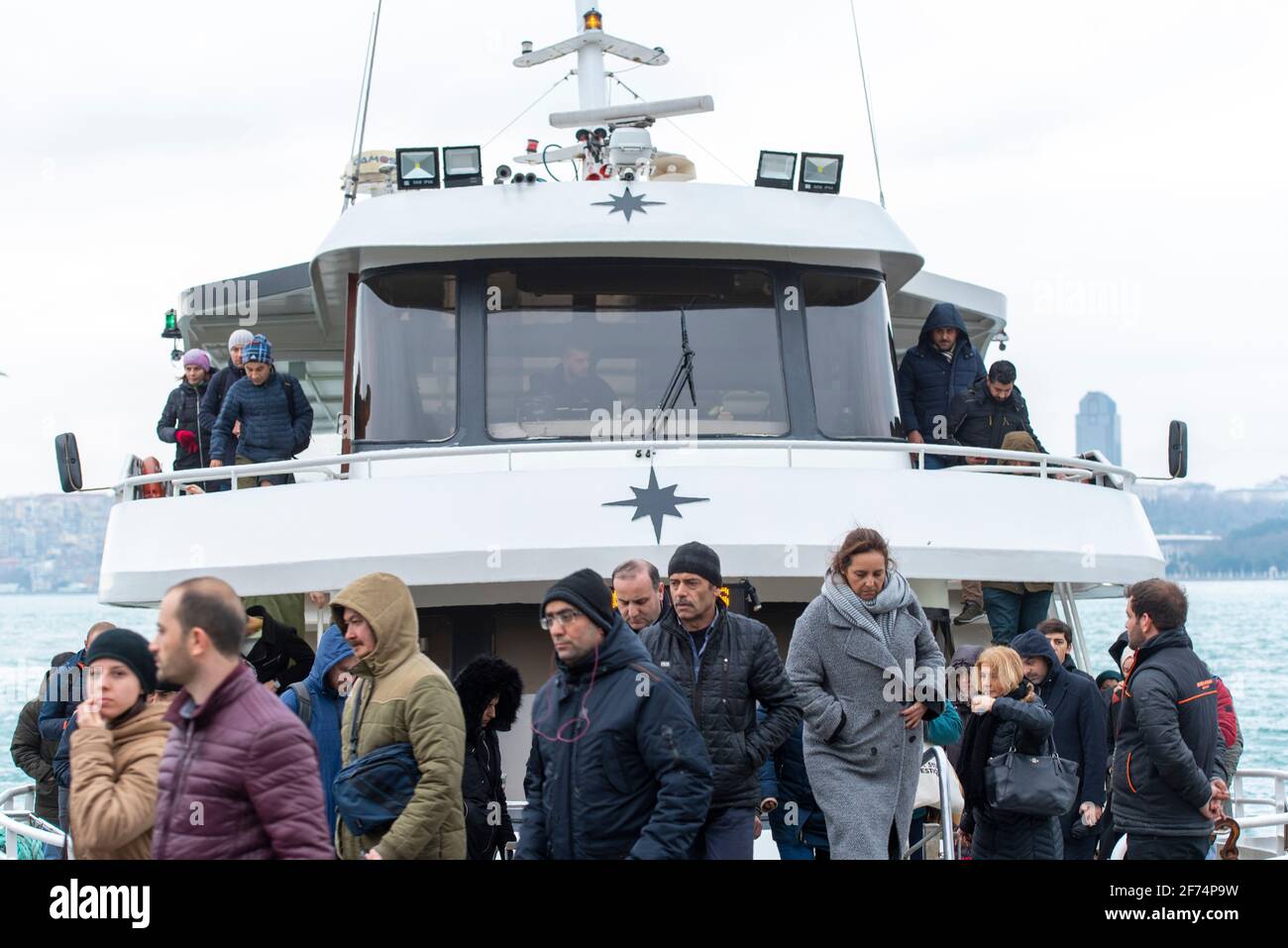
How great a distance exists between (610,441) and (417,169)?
2395mm

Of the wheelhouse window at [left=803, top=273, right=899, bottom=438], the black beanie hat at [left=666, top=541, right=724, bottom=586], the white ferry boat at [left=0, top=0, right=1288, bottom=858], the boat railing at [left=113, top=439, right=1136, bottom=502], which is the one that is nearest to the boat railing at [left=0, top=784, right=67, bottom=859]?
the white ferry boat at [left=0, top=0, right=1288, bottom=858]

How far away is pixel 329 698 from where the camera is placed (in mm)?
6457

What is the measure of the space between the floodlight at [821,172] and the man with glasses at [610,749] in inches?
220

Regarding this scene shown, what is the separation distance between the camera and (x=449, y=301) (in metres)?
10.0

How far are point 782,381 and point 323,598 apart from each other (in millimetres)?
3052

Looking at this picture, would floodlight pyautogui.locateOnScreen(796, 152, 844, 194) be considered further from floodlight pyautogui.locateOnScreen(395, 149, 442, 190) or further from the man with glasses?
the man with glasses

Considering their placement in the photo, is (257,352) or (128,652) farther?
(257,352)

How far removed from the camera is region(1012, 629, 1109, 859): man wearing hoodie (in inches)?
319

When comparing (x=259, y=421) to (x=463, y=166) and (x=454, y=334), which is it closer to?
(x=454, y=334)

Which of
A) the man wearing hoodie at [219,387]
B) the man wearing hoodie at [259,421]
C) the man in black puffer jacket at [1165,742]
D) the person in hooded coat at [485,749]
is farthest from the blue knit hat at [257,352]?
the man in black puffer jacket at [1165,742]

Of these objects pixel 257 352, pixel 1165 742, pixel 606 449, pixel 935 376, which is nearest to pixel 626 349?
pixel 606 449
